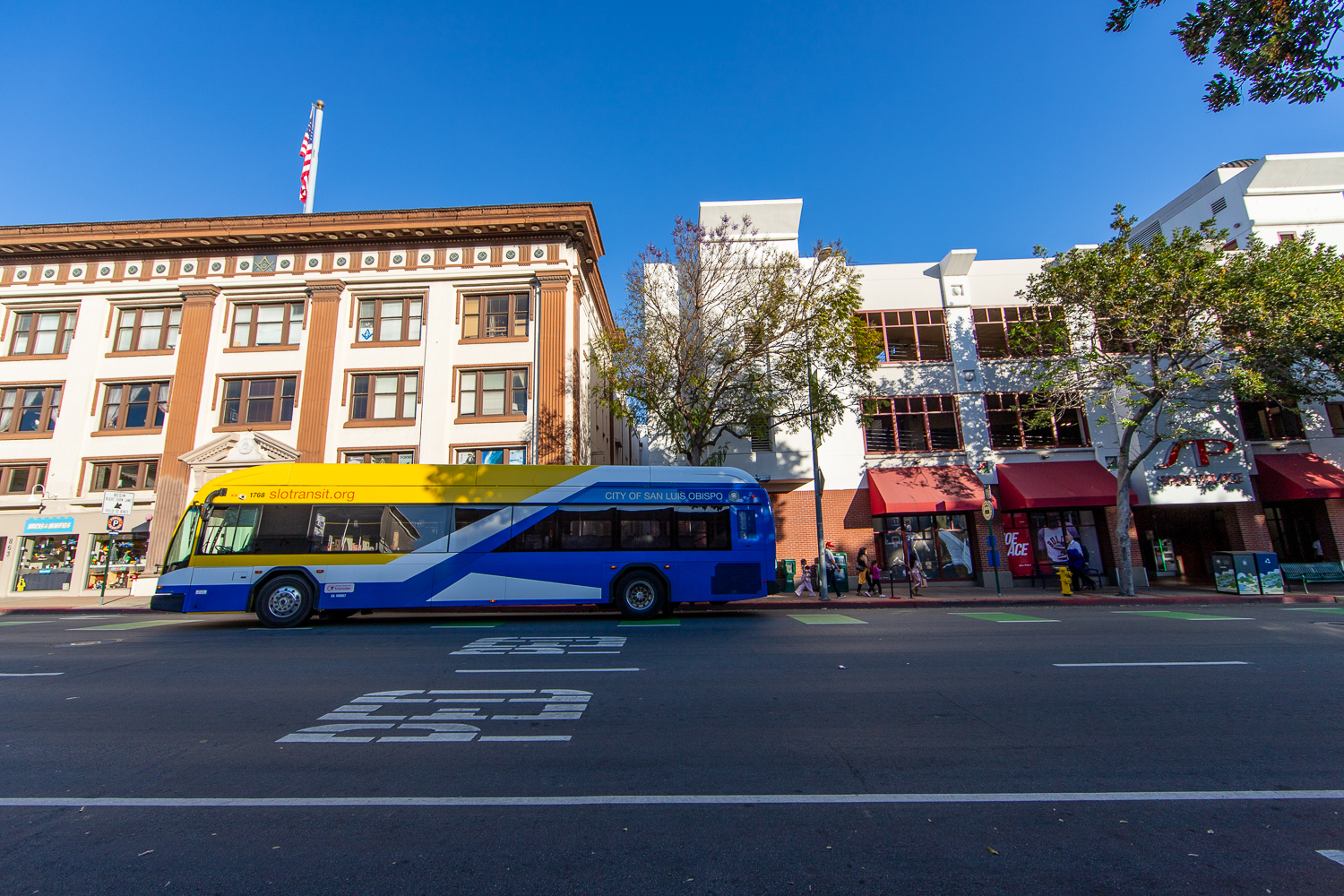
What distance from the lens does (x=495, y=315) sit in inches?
976

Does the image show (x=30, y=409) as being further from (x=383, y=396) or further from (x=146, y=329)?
(x=383, y=396)

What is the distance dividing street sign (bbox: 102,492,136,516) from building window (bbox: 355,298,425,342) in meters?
9.31

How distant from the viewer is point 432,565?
13.4 metres

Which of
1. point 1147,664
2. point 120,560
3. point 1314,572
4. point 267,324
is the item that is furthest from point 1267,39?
point 120,560

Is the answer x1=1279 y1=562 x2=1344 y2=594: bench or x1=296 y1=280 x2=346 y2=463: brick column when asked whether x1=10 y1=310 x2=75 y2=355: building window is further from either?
x1=1279 y1=562 x2=1344 y2=594: bench

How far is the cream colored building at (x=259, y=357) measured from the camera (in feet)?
76.5

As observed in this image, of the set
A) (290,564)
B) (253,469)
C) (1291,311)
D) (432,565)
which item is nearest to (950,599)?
(1291,311)

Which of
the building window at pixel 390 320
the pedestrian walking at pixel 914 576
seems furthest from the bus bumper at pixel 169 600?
the pedestrian walking at pixel 914 576

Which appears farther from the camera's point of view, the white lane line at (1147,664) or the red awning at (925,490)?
the red awning at (925,490)

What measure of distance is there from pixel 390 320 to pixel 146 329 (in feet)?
33.1

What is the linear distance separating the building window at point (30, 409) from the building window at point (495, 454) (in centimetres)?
1648

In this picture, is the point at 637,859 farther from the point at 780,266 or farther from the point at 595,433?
the point at 595,433

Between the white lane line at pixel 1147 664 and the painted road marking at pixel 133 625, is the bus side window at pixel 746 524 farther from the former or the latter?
the painted road marking at pixel 133 625

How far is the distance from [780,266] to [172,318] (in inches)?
964
